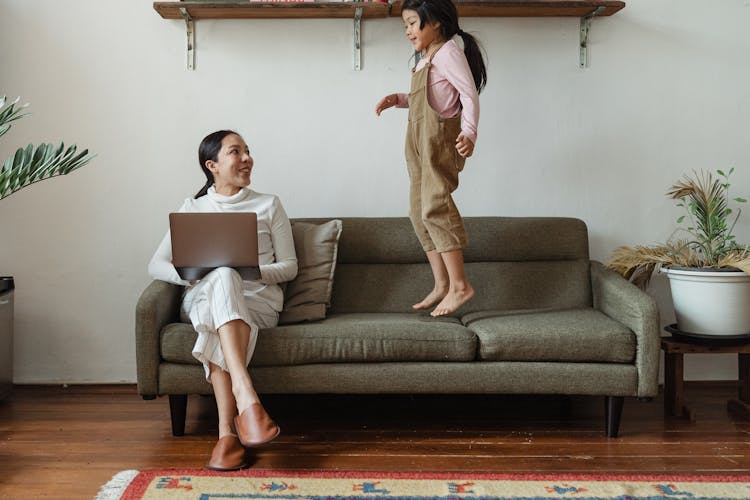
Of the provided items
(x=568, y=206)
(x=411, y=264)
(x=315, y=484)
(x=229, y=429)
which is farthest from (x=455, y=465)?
(x=568, y=206)

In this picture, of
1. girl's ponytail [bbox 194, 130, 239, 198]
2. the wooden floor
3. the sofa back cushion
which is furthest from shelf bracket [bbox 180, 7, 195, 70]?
the wooden floor

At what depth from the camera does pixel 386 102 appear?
2879mm

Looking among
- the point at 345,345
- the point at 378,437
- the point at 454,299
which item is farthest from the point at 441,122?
the point at 378,437

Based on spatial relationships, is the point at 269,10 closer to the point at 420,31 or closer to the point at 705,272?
the point at 420,31

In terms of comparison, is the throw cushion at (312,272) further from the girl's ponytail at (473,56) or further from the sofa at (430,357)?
the girl's ponytail at (473,56)

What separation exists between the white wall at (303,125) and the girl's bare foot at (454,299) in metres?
0.63

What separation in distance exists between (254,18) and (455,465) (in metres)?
2.00

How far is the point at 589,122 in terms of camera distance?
326cm

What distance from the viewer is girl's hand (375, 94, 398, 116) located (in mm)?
2861

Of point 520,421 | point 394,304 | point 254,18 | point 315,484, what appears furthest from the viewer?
point 254,18

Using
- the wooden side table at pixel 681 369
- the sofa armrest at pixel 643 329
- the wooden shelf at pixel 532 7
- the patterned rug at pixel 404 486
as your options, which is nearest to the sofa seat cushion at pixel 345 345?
the patterned rug at pixel 404 486

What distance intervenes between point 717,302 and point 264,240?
5.42ft

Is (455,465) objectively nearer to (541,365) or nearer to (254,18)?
(541,365)

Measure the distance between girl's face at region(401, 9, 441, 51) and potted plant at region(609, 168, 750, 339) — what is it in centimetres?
113
